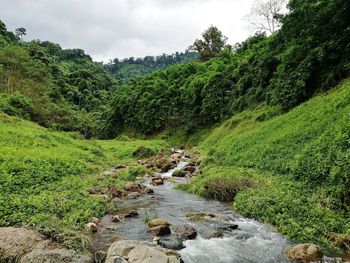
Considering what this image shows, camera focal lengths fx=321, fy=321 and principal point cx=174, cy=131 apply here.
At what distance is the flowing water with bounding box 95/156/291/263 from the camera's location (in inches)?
389

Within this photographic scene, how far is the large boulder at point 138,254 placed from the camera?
8.34 m

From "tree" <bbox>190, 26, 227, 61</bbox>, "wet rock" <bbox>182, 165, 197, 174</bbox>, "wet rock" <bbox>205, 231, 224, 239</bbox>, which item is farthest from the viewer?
"tree" <bbox>190, 26, 227, 61</bbox>

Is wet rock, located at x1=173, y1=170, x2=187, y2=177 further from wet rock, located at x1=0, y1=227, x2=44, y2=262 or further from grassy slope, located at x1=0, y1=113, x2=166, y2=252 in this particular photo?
wet rock, located at x1=0, y1=227, x2=44, y2=262

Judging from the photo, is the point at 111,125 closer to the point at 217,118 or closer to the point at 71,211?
the point at 217,118

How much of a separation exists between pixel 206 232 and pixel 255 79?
30278 millimetres

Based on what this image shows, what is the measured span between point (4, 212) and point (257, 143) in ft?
59.8

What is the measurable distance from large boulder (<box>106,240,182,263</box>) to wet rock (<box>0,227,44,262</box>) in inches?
89.9

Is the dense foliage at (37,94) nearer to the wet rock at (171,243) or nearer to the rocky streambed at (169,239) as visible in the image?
the rocky streambed at (169,239)

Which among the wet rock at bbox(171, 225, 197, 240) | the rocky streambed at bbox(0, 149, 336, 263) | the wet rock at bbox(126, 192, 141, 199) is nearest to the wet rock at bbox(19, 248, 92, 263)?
the rocky streambed at bbox(0, 149, 336, 263)

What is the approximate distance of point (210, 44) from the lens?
3282 inches

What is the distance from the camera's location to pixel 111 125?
7162cm

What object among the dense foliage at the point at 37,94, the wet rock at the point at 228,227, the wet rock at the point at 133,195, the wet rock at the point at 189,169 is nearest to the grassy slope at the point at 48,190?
the wet rock at the point at 133,195

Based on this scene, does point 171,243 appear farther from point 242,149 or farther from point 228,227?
point 242,149

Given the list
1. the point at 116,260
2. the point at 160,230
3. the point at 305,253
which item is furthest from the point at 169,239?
the point at 305,253
